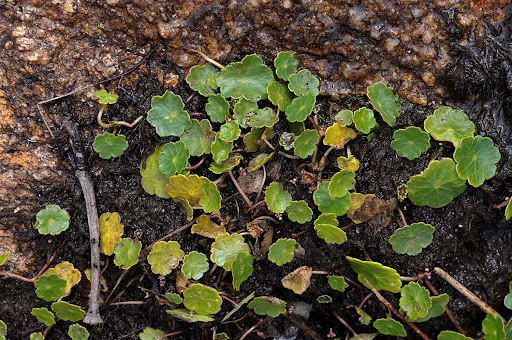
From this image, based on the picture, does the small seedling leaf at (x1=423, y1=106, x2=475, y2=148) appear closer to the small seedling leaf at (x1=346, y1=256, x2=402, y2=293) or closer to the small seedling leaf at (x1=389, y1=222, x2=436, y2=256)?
the small seedling leaf at (x1=389, y1=222, x2=436, y2=256)

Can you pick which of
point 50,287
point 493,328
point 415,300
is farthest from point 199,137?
point 493,328

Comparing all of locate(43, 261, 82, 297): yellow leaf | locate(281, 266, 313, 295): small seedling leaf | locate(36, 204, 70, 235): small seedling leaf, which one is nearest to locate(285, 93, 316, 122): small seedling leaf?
locate(281, 266, 313, 295): small seedling leaf

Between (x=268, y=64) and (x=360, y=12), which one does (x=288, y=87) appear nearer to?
(x=268, y=64)

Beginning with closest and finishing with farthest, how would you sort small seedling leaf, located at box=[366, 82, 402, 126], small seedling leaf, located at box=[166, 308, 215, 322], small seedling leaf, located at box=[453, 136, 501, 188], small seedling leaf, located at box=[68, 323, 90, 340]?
small seedling leaf, located at box=[453, 136, 501, 188]
small seedling leaf, located at box=[366, 82, 402, 126]
small seedling leaf, located at box=[166, 308, 215, 322]
small seedling leaf, located at box=[68, 323, 90, 340]

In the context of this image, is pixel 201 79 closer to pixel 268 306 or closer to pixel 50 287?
pixel 268 306

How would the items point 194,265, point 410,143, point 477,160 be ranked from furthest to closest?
point 194,265 < point 410,143 < point 477,160

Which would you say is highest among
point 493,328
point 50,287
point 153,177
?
point 153,177

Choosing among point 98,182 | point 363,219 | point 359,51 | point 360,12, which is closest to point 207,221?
point 98,182
